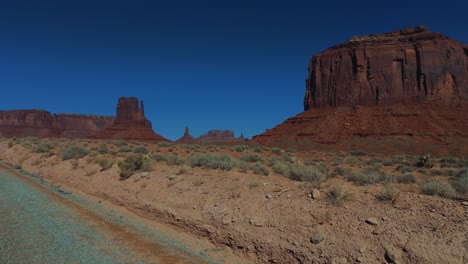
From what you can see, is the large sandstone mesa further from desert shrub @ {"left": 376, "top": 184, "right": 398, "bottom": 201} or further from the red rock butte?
desert shrub @ {"left": 376, "top": 184, "right": 398, "bottom": 201}

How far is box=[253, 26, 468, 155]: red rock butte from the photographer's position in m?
56.1

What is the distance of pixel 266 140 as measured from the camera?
66.4 m

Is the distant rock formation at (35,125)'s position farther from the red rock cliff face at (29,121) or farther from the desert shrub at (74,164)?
the desert shrub at (74,164)

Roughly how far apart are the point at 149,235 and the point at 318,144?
5010 centimetres

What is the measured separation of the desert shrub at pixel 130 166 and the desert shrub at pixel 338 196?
9.15 metres

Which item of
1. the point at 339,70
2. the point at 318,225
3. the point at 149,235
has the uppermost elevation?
the point at 339,70

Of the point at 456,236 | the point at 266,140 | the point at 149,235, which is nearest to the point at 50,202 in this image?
the point at 149,235

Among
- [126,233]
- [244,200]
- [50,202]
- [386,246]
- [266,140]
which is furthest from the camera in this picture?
[266,140]

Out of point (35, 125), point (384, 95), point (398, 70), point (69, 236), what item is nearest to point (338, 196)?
point (69, 236)

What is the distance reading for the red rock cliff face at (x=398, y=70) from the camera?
68.6 metres

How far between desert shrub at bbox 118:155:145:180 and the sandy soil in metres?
2.08

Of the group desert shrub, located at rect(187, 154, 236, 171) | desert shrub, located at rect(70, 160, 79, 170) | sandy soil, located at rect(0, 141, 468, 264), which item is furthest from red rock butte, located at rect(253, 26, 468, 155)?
sandy soil, located at rect(0, 141, 468, 264)

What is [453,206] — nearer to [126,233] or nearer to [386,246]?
[386,246]

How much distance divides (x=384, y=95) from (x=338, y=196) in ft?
234
